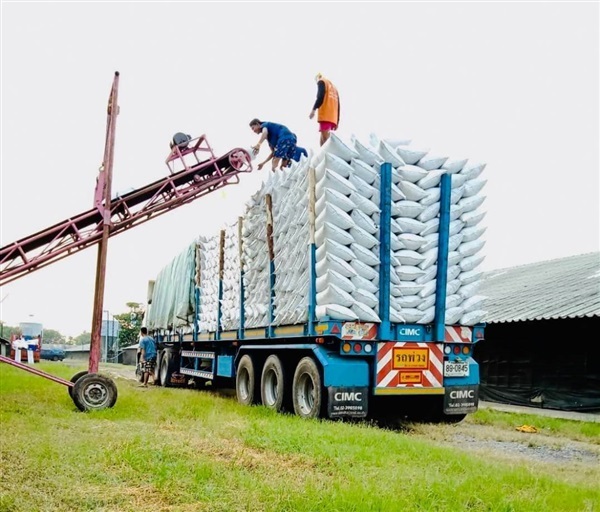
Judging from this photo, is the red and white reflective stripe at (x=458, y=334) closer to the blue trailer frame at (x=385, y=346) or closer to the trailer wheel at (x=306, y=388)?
the blue trailer frame at (x=385, y=346)

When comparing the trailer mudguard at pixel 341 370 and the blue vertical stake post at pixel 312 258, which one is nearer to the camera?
the trailer mudguard at pixel 341 370

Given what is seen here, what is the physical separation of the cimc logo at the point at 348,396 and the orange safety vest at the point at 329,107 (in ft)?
13.1

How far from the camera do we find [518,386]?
534 inches

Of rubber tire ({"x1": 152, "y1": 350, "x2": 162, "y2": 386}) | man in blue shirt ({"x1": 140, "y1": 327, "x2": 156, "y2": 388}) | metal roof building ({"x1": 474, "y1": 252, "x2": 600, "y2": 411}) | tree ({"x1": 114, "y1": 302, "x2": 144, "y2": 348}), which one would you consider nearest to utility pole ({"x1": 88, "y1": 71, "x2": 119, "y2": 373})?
man in blue shirt ({"x1": 140, "y1": 327, "x2": 156, "y2": 388})

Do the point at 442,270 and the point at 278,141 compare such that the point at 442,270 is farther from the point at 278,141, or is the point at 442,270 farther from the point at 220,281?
the point at 220,281

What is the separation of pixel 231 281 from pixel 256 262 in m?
1.33

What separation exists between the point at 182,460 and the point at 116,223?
646 centimetres

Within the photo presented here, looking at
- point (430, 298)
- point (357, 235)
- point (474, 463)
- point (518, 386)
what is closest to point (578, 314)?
point (518, 386)

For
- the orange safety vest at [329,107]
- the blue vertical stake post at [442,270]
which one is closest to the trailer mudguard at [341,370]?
the blue vertical stake post at [442,270]

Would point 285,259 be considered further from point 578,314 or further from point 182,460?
point 578,314

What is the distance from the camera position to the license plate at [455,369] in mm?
8326

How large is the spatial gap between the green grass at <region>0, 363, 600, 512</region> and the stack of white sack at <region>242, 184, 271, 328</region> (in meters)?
2.68

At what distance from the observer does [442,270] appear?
813cm

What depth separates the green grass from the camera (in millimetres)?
4035
